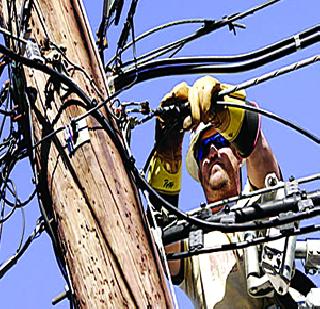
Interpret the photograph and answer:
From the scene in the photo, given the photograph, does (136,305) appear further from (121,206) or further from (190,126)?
(190,126)

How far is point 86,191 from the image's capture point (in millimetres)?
3777

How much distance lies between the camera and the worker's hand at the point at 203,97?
15.7 feet

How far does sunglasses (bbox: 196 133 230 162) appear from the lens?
19.7 feet

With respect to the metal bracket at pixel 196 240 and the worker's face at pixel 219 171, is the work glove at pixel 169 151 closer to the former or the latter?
the worker's face at pixel 219 171

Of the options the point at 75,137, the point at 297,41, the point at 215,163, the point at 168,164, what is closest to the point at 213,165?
the point at 215,163

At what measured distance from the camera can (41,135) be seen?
4.08m

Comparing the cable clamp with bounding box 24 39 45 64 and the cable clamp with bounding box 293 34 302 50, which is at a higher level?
the cable clamp with bounding box 24 39 45 64

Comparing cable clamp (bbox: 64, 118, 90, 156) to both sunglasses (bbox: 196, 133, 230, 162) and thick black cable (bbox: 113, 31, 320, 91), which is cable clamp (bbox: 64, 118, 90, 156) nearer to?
thick black cable (bbox: 113, 31, 320, 91)

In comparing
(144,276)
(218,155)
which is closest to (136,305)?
(144,276)

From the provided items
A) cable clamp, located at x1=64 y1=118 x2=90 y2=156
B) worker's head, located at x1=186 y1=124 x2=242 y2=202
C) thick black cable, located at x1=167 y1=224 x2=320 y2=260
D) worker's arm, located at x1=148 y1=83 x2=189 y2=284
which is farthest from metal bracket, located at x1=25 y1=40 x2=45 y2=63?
worker's head, located at x1=186 y1=124 x2=242 y2=202

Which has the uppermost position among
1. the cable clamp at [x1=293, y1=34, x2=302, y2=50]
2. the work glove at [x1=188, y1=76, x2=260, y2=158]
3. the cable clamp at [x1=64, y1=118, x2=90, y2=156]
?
the cable clamp at [x1=293, y1=34, x2=302, y2=50]

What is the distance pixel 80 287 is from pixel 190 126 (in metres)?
1.68

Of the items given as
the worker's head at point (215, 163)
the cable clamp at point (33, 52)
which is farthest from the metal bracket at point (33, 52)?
the worker's head at point (215, 163)

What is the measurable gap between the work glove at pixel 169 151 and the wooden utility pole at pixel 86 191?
0.85 meters
